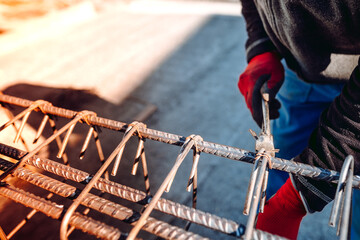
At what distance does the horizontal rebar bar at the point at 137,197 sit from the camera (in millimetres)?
642

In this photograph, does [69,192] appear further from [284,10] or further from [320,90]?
[320,90]

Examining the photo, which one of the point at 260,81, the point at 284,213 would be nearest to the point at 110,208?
the point at 284,213

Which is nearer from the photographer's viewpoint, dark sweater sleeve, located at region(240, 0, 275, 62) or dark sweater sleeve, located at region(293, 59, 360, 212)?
dark sweater sleeve, located at region(293, 59, 360, 212)

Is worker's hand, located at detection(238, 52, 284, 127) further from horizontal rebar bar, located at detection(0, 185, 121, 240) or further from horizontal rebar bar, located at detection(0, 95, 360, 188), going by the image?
horizontal rebar bar, located at detection(0, 185, 121, 240)

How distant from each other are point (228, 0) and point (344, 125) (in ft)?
18.1

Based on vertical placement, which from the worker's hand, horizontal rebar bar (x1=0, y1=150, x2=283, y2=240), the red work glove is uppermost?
the worker's hand

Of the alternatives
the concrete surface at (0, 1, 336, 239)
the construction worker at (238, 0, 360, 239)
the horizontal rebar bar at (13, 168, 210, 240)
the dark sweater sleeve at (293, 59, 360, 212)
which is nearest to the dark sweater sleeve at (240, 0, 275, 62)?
the construction worker at (238, 0, 360, 239)

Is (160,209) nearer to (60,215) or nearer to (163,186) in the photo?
(163,186)

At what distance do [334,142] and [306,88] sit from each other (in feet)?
2.04

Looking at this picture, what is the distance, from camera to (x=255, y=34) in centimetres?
147

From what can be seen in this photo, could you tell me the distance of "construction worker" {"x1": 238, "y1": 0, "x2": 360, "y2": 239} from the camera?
844 millimetres

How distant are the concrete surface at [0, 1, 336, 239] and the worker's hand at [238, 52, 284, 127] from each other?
0.82 meters

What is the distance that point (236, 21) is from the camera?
4457mm

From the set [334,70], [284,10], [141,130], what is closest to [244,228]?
[141,130]
